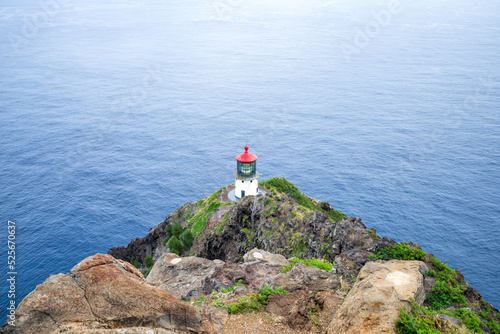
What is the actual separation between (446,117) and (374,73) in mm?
61012

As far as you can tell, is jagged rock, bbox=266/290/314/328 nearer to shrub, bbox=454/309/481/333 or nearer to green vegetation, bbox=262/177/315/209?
shrub, bbox=454/309/481/333

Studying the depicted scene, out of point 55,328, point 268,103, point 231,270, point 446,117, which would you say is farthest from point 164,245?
point 446,117

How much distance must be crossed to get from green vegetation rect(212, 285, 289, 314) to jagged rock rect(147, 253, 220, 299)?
268 inches

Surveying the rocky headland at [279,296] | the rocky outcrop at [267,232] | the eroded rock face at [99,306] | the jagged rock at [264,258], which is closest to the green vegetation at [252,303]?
the rocky headland at [279,296]

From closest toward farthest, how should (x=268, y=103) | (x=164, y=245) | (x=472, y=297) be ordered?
(x=472, y=297) → (x=164, y=245) → (x=268, y=103)

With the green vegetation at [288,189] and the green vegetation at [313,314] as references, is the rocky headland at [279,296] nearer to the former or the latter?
the green vegetation at [313,314]

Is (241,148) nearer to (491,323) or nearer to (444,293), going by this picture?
(444,293)

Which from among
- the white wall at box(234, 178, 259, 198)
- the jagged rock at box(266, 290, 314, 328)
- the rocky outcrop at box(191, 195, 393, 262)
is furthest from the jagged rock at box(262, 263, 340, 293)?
the white wall at box(234, 178, 259, 198)

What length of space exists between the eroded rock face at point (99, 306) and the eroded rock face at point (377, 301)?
5731mm

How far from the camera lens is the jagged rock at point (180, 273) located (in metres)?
28.7

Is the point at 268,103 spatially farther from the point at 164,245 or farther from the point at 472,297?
the point at 472,297

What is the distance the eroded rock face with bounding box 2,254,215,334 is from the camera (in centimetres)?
1380

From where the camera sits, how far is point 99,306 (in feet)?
47.8

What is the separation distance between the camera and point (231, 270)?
93.8 ft
